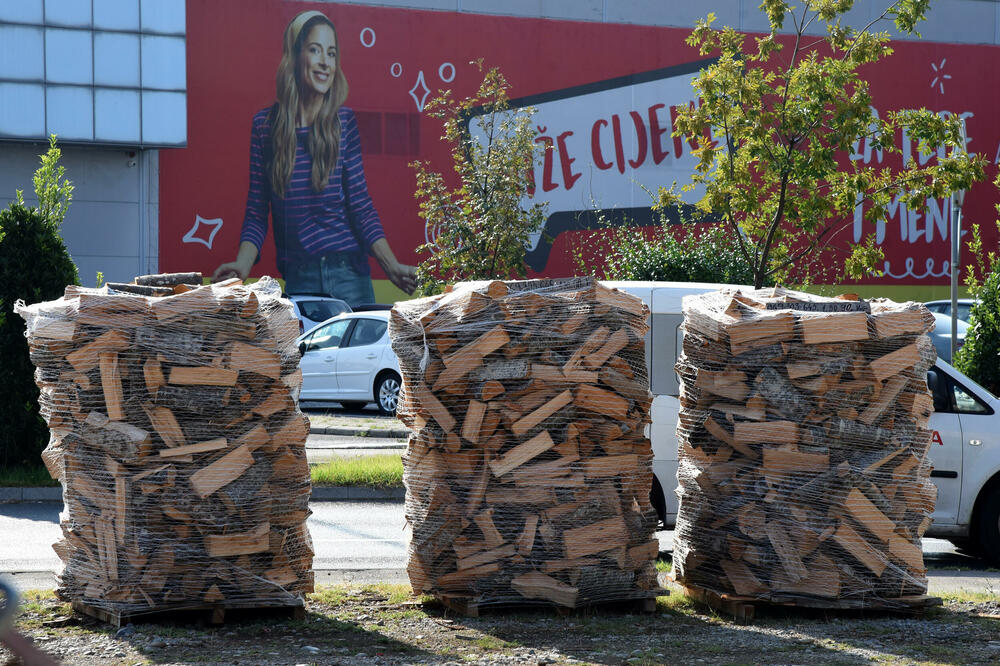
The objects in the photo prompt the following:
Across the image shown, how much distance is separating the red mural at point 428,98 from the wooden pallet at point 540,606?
20.3m

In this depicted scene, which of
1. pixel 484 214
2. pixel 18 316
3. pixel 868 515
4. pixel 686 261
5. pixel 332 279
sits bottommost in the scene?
pixel 868 515

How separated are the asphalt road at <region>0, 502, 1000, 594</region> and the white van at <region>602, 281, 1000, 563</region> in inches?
16.4

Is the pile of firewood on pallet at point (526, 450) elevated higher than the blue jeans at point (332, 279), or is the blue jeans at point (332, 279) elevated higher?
the blue jeans at point (332, 279)

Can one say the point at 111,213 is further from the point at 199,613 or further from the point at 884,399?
the point at 884,399

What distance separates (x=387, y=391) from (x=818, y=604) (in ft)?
41.3

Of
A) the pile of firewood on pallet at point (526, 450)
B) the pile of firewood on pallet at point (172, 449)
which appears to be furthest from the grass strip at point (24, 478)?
the pile of firewood on pallet at point (526, 450)

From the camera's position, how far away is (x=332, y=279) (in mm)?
28156

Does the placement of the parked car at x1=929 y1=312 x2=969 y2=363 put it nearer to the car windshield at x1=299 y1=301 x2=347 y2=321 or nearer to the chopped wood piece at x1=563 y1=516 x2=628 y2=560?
the car windshield at x1=299 y1=301 x2=347 y2=321

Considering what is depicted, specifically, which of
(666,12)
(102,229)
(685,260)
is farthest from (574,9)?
(685,260)

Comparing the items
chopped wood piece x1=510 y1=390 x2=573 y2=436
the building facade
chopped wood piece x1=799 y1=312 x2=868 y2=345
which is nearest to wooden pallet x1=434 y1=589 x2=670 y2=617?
chopped wood piece x1=510 y1=390 x2=573 y2=436

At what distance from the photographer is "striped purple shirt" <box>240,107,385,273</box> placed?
91.2ft

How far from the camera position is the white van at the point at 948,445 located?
916cm

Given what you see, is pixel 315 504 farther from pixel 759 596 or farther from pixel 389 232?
pixel 389 232

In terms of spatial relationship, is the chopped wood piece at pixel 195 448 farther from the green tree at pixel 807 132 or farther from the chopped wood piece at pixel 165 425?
the green tree at pixel 807 132
